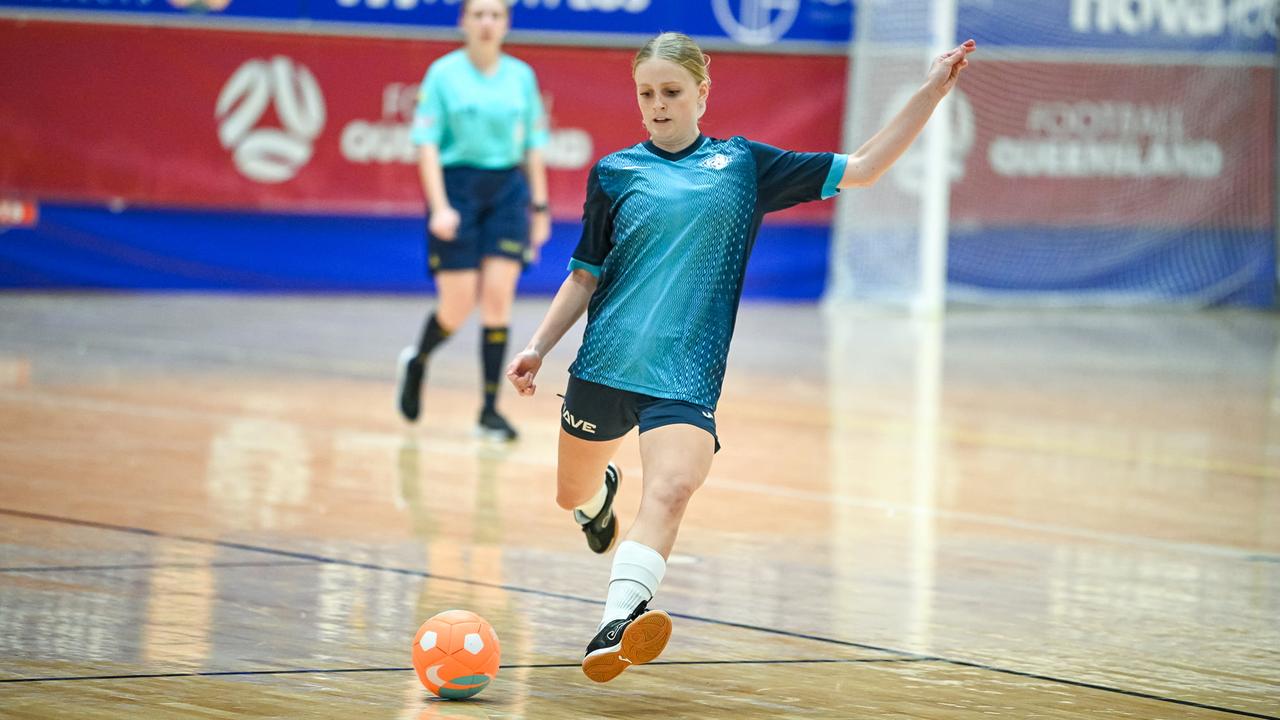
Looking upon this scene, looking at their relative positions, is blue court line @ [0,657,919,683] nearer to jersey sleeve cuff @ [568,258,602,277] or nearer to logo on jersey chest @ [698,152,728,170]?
jersey sleeve cuff @ [568,258,602,277]

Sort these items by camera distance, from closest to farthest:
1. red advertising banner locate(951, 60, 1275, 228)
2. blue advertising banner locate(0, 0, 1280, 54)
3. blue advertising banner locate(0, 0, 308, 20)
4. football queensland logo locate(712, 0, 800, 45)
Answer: blue advertising banner locate(0, 0, 308, 20), blue advertising banner locate(0, 0, 1280, 54), football queensland logo locate(712, 0, 800, 45), red advertising banner locate(951, 60, 1275, 228)

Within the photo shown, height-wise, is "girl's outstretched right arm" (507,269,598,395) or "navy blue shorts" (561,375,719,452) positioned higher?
"girl's outstretched right arm" (507,269,598,395)

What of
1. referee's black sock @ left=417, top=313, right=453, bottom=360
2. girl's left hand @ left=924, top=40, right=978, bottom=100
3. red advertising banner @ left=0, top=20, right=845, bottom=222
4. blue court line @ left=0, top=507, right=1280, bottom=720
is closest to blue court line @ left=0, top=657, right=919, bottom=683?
blue court line @ left=0, top=507, right=1280, bottom=720

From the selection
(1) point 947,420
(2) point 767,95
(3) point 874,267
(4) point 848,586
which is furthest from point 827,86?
(4) point 848,586

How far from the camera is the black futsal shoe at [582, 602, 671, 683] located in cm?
395

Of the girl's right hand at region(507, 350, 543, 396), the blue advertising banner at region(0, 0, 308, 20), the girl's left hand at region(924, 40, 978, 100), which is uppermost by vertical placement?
the blue advertising banner at region(0, 0, 308, 20)

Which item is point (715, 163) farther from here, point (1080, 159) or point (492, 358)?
point (1080, 159)

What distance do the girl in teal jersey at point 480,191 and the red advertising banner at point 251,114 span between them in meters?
7.96

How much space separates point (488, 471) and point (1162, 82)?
12.8 m

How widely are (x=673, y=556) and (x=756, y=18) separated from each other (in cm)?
1271

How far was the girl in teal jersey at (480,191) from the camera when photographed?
8625 millimetres

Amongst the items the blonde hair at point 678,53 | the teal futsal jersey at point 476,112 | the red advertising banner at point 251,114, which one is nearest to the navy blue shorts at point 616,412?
the blonde hair at point 678,53

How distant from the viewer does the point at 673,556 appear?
233 inches

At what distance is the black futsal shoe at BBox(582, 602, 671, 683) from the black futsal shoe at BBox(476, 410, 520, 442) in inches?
177
